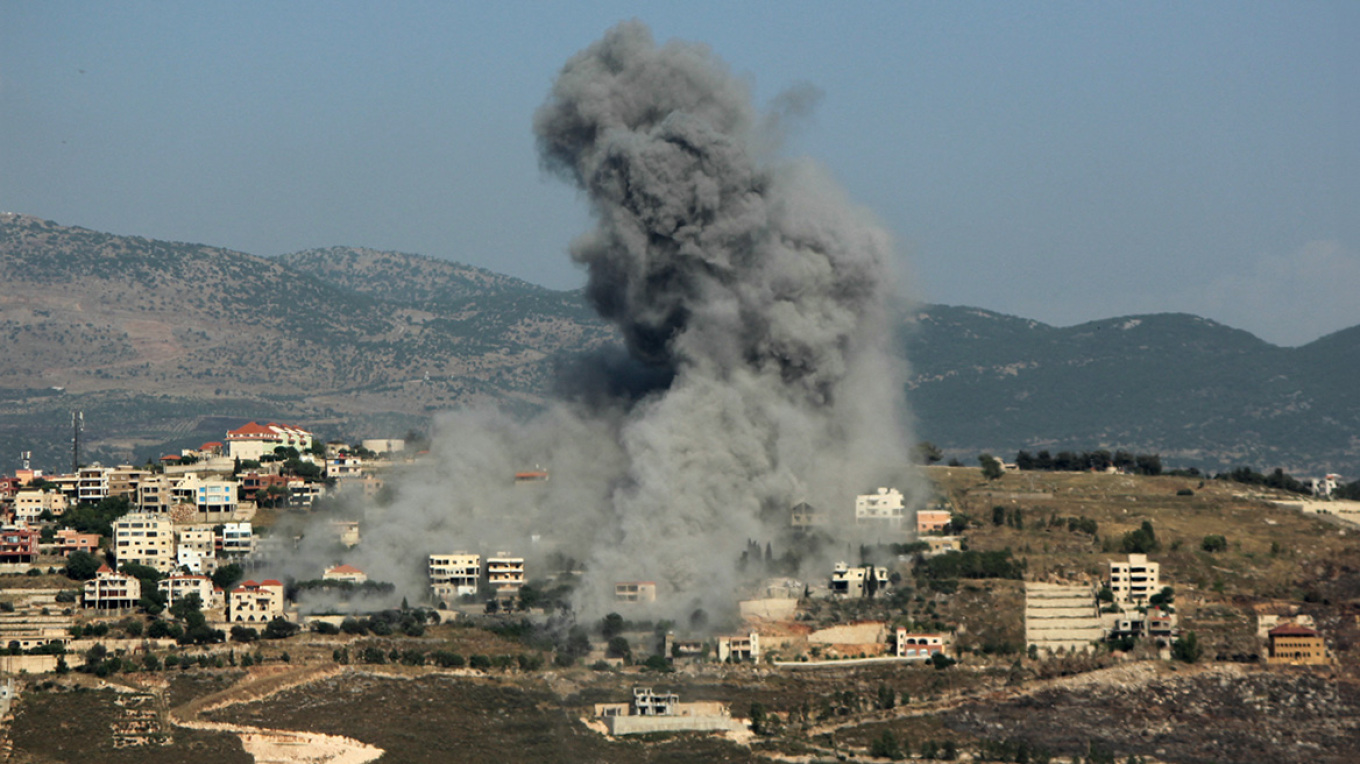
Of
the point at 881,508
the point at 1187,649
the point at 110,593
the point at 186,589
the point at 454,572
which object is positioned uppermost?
the point at 881,508

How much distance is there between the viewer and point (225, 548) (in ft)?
273

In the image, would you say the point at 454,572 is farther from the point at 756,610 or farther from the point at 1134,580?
the point at 1134,580

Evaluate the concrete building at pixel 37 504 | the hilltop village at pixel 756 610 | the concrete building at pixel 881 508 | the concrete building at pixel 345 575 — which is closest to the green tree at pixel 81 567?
Answer: the hilltop village at pixel 756 610

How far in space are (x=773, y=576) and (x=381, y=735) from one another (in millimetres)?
19362

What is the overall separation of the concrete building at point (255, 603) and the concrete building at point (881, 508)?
22.1m

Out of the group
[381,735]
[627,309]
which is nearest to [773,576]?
[627,309]

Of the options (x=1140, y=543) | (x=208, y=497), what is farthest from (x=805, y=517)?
(x=208, y=497)

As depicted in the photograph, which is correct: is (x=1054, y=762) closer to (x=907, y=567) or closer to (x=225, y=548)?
(x=907, y=567)

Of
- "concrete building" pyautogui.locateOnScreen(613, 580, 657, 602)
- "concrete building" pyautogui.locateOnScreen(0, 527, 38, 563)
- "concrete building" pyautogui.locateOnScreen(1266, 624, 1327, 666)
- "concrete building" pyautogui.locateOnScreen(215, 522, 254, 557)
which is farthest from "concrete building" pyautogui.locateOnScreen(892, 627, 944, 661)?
"concrete building" pyautogui.locateOnScreen(0, 527, 38, 563)

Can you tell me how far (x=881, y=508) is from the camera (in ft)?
283

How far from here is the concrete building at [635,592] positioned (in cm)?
7450

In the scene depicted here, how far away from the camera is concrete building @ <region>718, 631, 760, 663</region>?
7131 centimetres

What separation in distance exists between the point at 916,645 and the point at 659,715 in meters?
11.4

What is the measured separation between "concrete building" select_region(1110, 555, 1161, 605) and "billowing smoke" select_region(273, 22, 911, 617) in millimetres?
9736
